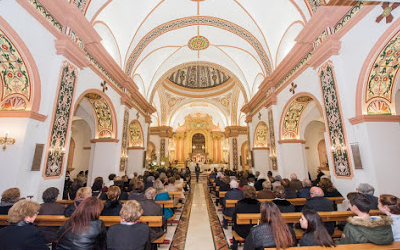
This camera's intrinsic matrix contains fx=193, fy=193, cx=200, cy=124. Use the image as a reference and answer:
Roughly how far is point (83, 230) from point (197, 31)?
9295 mm

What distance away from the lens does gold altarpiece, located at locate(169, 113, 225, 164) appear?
75.8 feet

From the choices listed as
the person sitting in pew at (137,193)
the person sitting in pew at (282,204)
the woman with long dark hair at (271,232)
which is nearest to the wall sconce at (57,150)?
the person sitting in pew at (137,193)

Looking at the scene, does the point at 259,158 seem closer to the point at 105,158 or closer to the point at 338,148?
the point at 338,148

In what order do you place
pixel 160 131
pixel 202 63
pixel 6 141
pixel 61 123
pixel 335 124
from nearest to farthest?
pixel 6 141 < pixel 61 123 < pixel 335 124 < pixel 202 63 < pixel 160 131

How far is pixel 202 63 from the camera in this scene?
38.8 ft

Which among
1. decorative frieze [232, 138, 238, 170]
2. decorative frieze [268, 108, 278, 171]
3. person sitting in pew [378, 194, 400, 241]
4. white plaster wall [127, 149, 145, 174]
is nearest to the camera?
person sitting in pew [378, 194, 400, 241]

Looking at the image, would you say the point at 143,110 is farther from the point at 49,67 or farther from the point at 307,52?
the point at 307,52

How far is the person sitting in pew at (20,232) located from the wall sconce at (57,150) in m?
2.83

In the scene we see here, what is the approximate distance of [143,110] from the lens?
1080 centimetres

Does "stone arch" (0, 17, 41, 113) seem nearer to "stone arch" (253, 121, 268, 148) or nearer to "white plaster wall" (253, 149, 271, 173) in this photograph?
"stone arch" (253, 121, 268, 148)

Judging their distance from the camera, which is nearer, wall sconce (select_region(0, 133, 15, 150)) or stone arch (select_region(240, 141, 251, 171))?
wall sconce (select_region(0, 133, 15, 150))

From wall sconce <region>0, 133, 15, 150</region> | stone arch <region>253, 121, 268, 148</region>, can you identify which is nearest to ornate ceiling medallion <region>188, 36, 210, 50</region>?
stone arch <region>253, 121, 268, 148</region>

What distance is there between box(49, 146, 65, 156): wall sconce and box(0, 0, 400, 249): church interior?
0.02 m

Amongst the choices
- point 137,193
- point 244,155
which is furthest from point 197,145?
point 137,193
